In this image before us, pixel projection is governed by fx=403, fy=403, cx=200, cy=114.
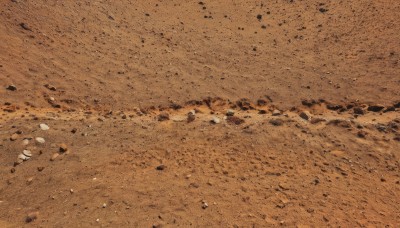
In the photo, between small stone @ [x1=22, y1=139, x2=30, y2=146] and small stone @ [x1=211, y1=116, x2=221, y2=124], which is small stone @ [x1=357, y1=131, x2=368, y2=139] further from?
small stone @ [x1=22, y1=139, x2=30, y2=146]

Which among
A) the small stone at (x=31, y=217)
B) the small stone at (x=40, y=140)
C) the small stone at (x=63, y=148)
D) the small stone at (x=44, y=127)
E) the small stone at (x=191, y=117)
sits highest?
the small stone at (x=191, y=117)

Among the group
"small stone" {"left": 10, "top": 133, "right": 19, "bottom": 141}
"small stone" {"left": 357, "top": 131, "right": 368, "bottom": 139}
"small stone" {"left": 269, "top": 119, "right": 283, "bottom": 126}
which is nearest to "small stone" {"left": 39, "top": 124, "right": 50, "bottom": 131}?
"small stone" {"left": 10, "top": 133, "right": 19, "bottom": 141}

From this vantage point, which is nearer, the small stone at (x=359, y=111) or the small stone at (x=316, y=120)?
the small stone at (x=316, y=120)

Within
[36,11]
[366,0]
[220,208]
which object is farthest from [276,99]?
[36,11]

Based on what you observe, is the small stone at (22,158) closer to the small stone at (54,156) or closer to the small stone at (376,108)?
the small stone at (54,156)

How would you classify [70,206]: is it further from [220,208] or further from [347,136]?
[347,136]

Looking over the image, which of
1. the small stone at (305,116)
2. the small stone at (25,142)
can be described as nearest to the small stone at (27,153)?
the small stone at (25,142)

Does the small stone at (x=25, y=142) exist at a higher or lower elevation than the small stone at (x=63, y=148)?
lower

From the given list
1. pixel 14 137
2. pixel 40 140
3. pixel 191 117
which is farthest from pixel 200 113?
pixel 14 137

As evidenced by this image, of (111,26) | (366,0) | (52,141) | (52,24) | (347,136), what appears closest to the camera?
(52,141)
